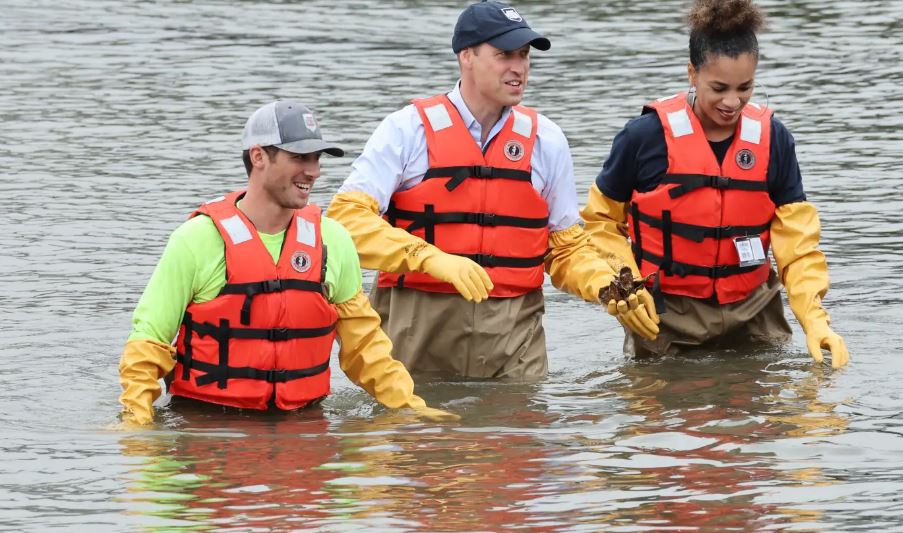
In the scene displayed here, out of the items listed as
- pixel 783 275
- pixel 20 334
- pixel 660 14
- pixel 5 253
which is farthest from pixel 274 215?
pixel 660 14

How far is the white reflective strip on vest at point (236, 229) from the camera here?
24.7 feet

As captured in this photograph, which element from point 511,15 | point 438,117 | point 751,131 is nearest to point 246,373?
point 438,117

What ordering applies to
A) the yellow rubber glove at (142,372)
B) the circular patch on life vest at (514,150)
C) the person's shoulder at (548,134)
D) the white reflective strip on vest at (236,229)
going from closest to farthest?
the yellow rubber glove at (142,372) → the white reflective strip on vest at (236,229) → the circular patch on life vest at (514,150) → the person's shoulder at (548,134)

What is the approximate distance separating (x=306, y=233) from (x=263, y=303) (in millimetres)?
372

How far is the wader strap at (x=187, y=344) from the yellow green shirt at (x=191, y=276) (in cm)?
9

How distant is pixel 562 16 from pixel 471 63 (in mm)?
16085

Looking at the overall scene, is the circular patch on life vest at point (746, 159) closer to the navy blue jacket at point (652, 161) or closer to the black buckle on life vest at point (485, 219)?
the navy blue jacket at point (652, 161)

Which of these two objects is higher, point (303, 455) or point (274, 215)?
point (274, 215)

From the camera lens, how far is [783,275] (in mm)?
8992

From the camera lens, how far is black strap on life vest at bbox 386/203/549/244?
28.3ft

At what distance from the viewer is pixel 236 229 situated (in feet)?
24.8

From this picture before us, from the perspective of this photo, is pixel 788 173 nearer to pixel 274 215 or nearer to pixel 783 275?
pixel 783 275

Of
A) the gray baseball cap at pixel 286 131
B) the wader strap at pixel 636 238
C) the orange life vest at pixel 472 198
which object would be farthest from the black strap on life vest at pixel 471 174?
the gray baseball cap at pixel 286 131

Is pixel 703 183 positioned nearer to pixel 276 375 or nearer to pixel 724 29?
pixel 724 29
